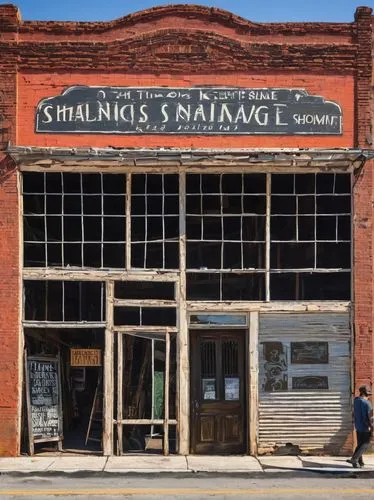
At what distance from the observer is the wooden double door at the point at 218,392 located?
15078 mm

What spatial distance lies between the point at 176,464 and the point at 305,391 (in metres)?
2.81

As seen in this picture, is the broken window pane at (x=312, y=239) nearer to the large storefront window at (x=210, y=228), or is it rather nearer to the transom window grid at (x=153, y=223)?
the large storefront window at (x=210, y=228)

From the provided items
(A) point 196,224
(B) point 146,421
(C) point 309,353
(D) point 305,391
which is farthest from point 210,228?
(B) point 146,421

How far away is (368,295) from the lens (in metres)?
15.1

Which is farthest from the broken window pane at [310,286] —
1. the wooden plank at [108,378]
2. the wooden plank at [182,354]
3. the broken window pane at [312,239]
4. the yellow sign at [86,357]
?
the yellow sign at [86,357]

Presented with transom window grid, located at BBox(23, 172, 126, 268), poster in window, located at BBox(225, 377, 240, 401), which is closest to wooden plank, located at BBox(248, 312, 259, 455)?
poster in window, located at BBox(225, 377, 240, 401)

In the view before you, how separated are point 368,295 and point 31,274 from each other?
246 inches

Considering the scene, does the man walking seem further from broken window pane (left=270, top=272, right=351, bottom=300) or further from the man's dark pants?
broken window pane (left=270, top=272, right=351, bottom=300)

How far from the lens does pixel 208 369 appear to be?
15250 mm

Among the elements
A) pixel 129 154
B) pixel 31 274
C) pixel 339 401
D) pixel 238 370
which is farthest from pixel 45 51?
pixel 339 401

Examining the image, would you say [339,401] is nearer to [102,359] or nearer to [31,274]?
[102,359]

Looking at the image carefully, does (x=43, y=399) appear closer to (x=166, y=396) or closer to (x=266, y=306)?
(x=166, y=396)

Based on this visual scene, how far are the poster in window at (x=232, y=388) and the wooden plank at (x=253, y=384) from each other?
0.97ft

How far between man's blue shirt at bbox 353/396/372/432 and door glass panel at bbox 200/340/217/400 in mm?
2723
